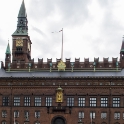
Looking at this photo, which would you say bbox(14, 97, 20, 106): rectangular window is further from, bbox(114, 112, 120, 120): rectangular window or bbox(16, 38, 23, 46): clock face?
bbox(114, 112, 120, 120): rectangular window

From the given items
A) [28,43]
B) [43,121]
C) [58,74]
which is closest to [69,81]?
[58,74]

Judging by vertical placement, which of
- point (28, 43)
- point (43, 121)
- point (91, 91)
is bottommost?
point (43, 121)

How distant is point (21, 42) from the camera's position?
131625 mm

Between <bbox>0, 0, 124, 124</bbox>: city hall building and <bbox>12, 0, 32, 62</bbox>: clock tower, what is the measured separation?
574 inches

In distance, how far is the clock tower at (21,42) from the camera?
131 m

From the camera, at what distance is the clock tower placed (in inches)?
5157

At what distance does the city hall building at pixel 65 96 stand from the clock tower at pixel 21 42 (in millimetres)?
14573

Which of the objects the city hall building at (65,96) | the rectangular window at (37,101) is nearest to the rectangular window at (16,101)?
the city hall building at (65,96)

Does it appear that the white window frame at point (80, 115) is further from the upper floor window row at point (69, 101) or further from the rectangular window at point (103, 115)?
the rectangular window at point (103, 115)

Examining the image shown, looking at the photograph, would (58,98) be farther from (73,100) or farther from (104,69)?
(104,69)

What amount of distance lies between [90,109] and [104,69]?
38.7ft

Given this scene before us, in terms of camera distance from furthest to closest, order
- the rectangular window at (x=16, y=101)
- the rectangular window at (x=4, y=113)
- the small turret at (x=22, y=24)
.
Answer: the small turret at (x=22, y=24) → the rectangular window at (x=16, y=101) → the rectangular window at (x=4, y=113)

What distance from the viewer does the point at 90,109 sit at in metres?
111

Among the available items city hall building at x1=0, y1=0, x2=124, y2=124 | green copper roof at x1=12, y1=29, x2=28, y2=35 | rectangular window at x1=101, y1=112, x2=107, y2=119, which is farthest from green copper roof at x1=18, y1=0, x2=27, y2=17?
rectangular window at x1=101, y1=112, x2=107, y2=119
